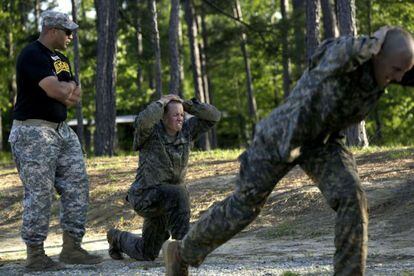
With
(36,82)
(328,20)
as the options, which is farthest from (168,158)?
(328,20)

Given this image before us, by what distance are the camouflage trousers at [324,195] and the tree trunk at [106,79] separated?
18235mm

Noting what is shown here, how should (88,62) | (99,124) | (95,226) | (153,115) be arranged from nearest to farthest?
(153,115)
(95,226)
(99,124)
(88,62)

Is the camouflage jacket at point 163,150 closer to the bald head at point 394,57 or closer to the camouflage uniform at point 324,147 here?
the camouflage uniform at point 324,147

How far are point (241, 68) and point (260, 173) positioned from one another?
40475 millimetres

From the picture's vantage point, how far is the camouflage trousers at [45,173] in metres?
7.25

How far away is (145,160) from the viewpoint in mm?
7266

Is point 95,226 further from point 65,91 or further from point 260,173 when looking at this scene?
point 260,173

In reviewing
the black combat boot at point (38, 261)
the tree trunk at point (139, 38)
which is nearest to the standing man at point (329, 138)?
the black combat boot at point (38, 261)

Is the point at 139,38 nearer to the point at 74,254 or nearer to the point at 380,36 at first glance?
the point at 74,254

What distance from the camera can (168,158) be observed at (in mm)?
7203

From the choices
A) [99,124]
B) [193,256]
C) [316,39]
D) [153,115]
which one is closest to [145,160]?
[153,115]

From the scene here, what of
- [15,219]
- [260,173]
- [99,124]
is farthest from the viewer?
Answer: [99,124]

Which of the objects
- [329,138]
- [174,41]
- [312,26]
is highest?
[174,41]

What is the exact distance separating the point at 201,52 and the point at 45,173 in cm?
3270
